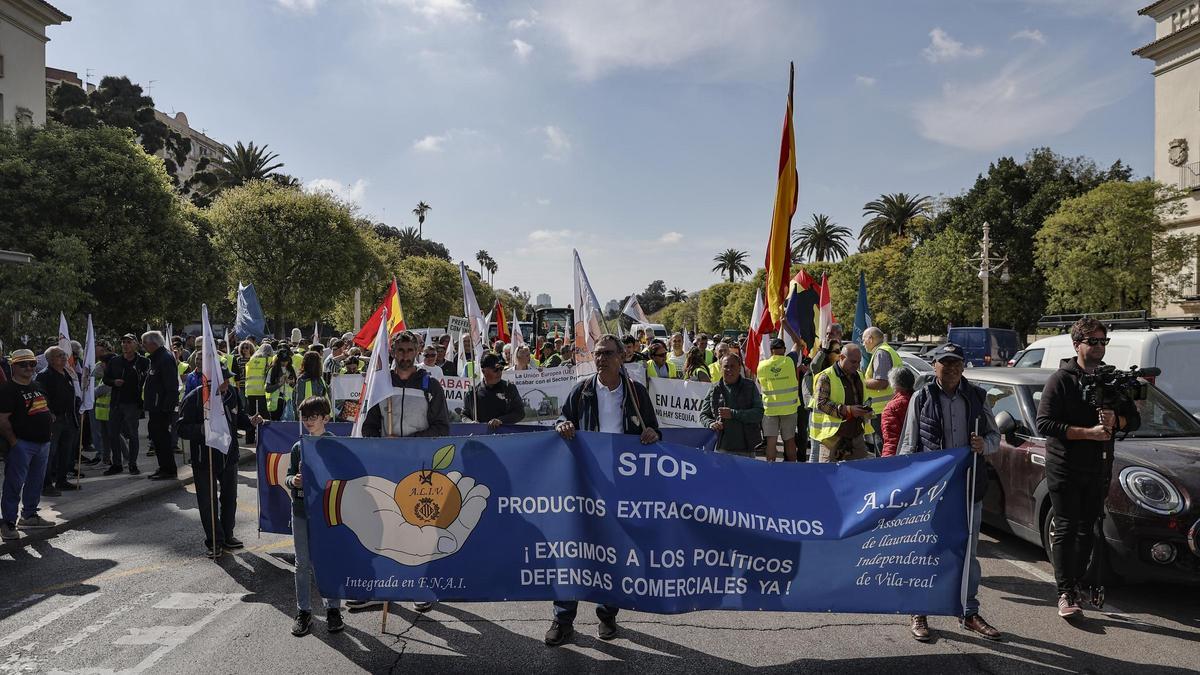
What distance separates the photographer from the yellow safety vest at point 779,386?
9023 mm

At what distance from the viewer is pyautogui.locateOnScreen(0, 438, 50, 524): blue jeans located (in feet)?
23.4

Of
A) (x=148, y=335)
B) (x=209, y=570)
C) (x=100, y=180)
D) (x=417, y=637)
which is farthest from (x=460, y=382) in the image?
(x=100, y=180)

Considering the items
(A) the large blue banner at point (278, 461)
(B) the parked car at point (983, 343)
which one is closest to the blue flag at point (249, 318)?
(A) the large blue banner at point (278, 461)

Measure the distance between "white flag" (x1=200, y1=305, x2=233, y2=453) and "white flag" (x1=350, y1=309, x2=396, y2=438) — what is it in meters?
1.96

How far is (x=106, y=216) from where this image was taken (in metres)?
23.1

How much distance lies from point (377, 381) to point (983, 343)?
28104mm

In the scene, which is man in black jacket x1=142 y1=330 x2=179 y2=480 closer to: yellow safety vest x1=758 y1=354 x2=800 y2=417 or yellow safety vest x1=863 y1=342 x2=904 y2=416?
yellow safety vest x1=758 y1=354 x2=800 y2=417

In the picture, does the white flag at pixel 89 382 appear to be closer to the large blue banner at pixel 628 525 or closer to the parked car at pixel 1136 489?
the large blue banner at pixel 628 525

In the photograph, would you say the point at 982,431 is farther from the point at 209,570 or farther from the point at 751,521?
the point at 209,570

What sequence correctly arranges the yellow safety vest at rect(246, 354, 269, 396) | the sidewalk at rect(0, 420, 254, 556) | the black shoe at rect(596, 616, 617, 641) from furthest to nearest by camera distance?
the yellow safety vest at rect(246, 354, 269, 396)
the sidewalk at rect(0, 420, 254, 556)
the black shoe at rect(596, 616, 617, 641)

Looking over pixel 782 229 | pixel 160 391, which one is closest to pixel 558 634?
pixel 782 229

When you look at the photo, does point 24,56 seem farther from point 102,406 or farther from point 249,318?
point 102,406

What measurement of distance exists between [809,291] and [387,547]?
23.6 ft

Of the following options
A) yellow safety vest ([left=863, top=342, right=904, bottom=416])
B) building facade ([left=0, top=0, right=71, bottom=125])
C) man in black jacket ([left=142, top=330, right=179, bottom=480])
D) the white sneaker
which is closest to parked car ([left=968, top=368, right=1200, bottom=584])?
yellow safety vest ([left=863, top=342, right=904, bottom=416])
